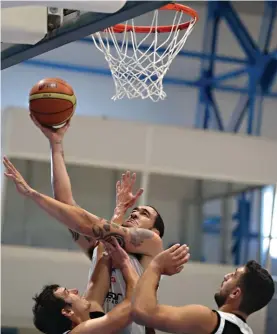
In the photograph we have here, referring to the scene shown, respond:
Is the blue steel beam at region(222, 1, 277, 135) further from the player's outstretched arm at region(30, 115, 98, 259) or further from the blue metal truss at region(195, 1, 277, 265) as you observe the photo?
the player's outstretched arm at region(30, 115, 98, 259)

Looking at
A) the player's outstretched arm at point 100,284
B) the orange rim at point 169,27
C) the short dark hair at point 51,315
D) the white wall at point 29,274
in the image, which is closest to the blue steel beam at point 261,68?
the white wall at point 29,274

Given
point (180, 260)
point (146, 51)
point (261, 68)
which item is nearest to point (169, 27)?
point (146, 51)

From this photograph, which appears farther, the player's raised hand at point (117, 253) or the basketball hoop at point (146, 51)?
the basketball hoop at point (146, 51)

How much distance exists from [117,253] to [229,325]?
0.60 metres

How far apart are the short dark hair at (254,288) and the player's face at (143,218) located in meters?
0.67

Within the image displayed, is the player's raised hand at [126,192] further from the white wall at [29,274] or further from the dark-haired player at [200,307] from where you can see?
the white wall at [29,274]

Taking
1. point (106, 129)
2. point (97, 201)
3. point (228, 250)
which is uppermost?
point (106, 129)

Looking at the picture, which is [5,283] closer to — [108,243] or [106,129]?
[106,129]

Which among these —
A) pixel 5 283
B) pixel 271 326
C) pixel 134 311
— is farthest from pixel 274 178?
pixel 134 311

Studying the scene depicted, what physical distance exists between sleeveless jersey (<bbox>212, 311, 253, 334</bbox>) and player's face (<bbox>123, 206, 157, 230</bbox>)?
2.50ft

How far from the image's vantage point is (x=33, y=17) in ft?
8.79

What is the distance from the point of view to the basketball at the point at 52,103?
124 inches

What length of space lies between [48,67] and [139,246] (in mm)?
6378

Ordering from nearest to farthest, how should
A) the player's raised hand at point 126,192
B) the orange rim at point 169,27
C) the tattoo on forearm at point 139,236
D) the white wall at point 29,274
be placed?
1. the tattoo on forearm at point 139,236
2. the player's raised hand at point 126,192
3. the orange rim at point 169,27
4. the white wall at point 29,274
